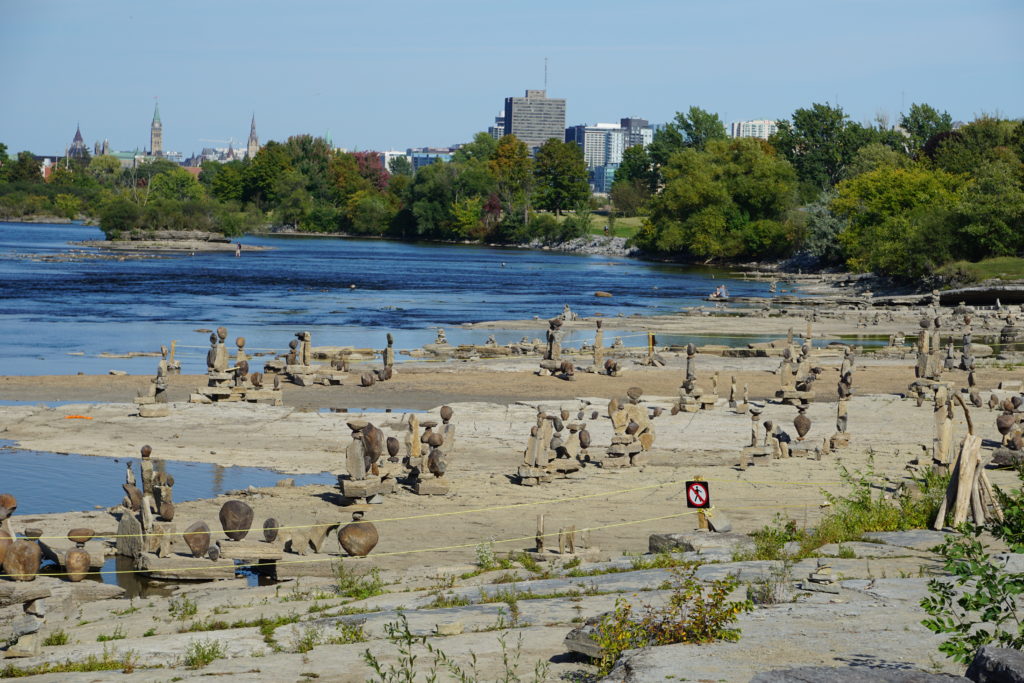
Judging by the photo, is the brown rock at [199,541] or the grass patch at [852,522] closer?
the grass patch at [852,522]

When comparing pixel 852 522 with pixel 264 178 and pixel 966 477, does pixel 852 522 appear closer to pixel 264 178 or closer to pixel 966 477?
pixel 966 477

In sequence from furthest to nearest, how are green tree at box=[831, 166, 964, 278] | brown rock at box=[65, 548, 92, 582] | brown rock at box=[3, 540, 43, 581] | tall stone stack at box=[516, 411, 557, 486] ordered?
green tree at box=[831, 166, 964, 278] → tall stone stack at box=[516, 411, 557, 486] → brown rock at box=[65, 548, 92, 582] → brown rock at box=[3, 540, 43, 581]

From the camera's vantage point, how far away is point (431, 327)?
58594 mm

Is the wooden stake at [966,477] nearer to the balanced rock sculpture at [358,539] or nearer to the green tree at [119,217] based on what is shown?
the balanced rock sculpture at [358,539]

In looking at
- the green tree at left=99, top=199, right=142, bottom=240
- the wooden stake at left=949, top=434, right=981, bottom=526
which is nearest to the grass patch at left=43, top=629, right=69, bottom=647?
the wooden stake at left=949, top=434, right=981, bottom=526

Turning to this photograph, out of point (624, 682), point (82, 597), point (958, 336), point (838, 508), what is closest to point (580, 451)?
point (838, 508)

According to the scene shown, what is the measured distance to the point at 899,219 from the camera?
83.9m

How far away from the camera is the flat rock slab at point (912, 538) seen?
1445cm

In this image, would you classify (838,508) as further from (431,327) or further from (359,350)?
(431,327)

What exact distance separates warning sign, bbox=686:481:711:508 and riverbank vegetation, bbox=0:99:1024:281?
61882 millimetres

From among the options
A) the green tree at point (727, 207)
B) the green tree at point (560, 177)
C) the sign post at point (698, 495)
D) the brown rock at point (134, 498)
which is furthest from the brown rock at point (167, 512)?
the green tree at point (560, 177)

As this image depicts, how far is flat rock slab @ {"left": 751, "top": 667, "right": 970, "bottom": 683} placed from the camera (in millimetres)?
7891

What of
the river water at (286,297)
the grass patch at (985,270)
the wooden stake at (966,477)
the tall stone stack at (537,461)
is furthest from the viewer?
the grass patch at (985,270)

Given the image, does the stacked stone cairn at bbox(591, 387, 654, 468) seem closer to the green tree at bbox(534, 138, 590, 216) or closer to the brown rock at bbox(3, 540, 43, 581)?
the brown rock at bbox(3, 540, 43, 581)
